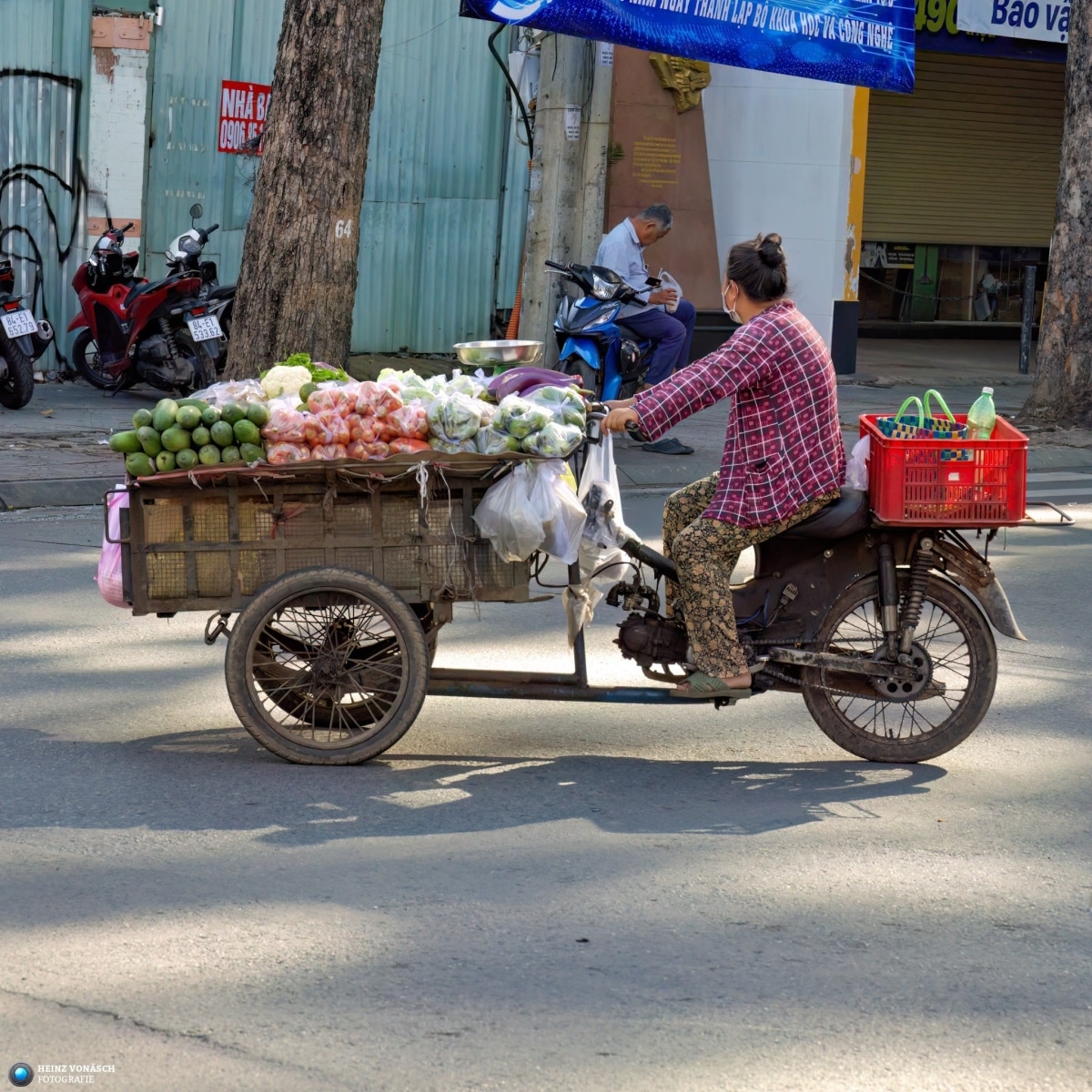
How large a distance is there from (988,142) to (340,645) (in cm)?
2088

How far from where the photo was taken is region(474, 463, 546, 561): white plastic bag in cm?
505

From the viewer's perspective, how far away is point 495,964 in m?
3.77

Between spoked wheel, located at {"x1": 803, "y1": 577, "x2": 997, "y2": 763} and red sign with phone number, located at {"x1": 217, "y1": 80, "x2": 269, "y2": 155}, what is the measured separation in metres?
10.1

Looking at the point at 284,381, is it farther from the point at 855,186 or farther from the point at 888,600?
the point at 855,186

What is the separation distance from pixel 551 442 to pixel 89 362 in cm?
907

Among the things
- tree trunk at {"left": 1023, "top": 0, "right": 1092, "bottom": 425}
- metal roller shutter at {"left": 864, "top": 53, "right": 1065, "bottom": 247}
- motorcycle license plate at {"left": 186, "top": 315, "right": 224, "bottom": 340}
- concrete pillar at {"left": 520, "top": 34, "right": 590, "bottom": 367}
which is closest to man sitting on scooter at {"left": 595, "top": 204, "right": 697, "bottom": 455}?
concrete pillar at {"left": 520, "top": 34, "right": 590, "bottom": 367}

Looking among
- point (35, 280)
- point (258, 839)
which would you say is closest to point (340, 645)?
point (258, 839)

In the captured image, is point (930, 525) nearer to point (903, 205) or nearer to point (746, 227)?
point (746, 227)

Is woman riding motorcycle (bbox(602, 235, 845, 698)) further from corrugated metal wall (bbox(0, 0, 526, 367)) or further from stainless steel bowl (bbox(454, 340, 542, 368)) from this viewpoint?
corrugated metal wall (bbox(0, 0, 526, 367))

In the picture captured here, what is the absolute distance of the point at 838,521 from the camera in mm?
5238

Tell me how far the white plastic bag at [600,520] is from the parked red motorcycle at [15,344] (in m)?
7.39

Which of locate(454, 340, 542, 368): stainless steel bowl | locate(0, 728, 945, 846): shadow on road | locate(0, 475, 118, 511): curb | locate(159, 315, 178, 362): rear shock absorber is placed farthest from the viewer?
locate(159, 315, 178, 362): rear shock absorber

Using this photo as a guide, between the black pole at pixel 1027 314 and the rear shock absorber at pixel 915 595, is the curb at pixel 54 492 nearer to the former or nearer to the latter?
the rear shock absorber at pixel 915 595

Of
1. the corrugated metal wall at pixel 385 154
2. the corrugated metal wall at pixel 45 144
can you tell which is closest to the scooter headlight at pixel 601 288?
the corrugated metal wall at pixel 385 154
